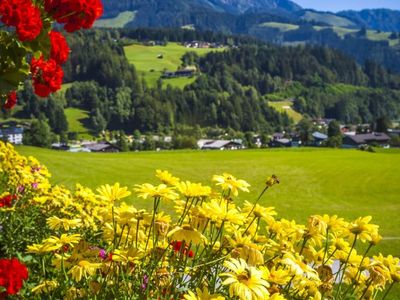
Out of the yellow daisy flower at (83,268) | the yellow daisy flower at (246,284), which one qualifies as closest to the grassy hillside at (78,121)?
the yellow daisy flower at (83,268)

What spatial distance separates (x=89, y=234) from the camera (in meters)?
5.64

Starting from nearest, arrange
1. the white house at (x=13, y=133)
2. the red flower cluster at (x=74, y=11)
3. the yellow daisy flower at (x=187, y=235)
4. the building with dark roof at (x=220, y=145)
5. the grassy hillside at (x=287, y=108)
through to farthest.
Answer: the yellow daisy flower at (x=187, y=235)
the red flower cluster at (x=74, y=11)
the white house at (x=13, y=133)
the building with dark roof at (x=220, y=145)
the grassy hillside at (x=287, y=108)

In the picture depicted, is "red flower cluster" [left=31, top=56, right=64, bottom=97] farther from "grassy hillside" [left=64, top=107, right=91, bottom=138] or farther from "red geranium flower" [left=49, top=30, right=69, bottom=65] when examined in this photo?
"grassy hillside" [left=64, top=107, right=91, bottom=138]

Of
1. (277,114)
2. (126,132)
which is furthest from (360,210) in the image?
(277,114)

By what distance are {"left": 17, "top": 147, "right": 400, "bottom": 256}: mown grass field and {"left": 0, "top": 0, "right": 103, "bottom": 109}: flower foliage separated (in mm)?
13679

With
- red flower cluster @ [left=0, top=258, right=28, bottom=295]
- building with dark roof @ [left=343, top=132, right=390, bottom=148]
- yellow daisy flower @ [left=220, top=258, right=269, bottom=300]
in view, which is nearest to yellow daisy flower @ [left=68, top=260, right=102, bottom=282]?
red flower cluster @ [left=0, top=258, right=28, bottom=295]

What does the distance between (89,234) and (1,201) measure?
160 centimetres

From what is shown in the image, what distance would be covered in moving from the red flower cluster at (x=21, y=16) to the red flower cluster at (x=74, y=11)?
1.18 ft

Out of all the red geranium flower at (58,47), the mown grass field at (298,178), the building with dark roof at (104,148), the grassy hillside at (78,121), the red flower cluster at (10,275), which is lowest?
the building with dark roof at (104,148)

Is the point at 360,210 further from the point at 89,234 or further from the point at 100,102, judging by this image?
the point at 100,102

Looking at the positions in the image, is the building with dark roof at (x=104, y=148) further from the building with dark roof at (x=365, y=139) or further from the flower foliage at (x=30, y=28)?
the flower foliage at (x=30, y=28)

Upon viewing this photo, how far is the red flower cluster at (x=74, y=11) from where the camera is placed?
2.97m

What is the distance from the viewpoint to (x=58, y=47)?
3.43 metres

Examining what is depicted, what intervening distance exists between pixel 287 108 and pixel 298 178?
16403 cm
